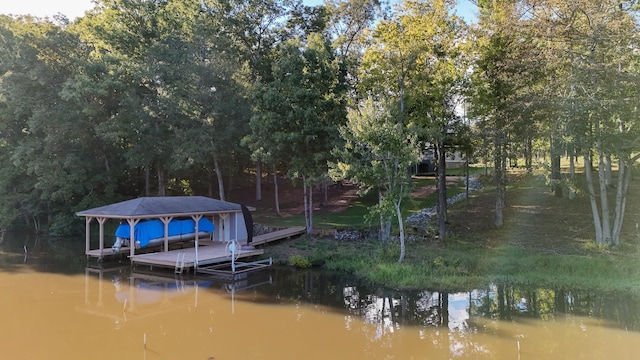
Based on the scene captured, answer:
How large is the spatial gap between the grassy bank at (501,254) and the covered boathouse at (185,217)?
2295 mm

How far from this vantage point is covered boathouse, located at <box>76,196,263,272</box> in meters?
17.0

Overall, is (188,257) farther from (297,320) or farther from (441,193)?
(441,193)

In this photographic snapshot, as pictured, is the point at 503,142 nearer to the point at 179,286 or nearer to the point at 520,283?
the point at 520,283

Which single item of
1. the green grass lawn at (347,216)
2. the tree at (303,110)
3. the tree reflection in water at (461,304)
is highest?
the tree at (303,110)

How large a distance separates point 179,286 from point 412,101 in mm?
11692

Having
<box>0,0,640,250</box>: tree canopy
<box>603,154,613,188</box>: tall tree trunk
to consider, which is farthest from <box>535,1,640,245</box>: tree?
<box>603,154,613,188</box>: tall tree trunk

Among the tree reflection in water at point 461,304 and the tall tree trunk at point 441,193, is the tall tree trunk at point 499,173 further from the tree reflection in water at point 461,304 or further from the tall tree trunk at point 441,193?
the tree reflection in water at point 461,304

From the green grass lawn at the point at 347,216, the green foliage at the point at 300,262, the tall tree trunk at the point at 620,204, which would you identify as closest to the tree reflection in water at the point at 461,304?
the green foliage at the point at 300,262

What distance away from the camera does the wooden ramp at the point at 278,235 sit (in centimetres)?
2062

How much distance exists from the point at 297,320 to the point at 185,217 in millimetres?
11377

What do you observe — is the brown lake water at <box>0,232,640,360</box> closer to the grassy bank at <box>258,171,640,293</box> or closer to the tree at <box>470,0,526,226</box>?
the grassy bank at <box>258,171,640,293</box>

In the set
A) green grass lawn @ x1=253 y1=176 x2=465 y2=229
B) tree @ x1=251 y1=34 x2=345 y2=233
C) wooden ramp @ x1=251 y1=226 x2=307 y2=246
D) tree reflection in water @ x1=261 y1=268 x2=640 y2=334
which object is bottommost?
tree reflection in water @ x1=261 y1=268 x2=640 y2=334

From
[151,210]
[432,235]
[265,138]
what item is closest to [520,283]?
[432,235]

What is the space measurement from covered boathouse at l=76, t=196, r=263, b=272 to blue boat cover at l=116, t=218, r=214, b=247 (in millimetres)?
159
